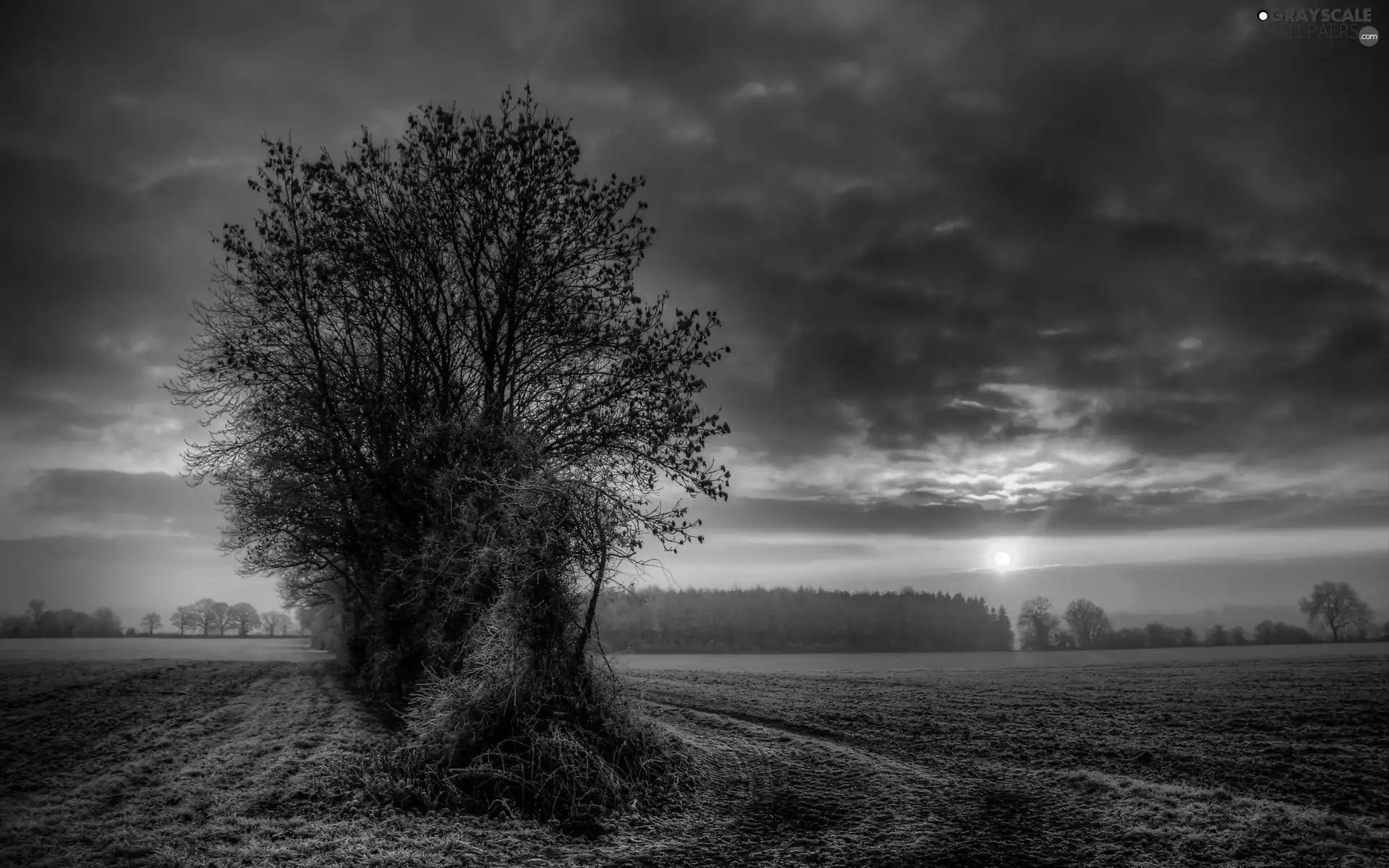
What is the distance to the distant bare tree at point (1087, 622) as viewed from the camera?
7600 cm

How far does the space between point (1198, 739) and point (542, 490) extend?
42.5 ft

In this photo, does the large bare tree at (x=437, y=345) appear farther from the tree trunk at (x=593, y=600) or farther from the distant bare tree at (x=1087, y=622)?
the distant bare tree at (x=1087, y=622)

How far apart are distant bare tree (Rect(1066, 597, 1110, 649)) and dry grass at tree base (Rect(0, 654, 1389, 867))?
6709 cm

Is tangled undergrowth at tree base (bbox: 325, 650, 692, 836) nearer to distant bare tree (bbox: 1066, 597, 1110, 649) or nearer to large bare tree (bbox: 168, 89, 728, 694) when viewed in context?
large bare tree (bbox: 168, 89, 728, 694)

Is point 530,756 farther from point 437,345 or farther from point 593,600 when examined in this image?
point 437,345

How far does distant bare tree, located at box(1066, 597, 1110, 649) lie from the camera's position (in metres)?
76.0

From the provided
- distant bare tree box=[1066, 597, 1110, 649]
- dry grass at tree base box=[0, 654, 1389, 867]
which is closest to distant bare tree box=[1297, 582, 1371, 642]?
distant bare tree box=[1066, 597, 1110, 649]

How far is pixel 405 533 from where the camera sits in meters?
15.5

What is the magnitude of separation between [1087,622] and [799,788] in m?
84.3

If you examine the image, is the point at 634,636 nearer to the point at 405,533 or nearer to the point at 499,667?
the point at 405,533

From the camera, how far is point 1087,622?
258 feet

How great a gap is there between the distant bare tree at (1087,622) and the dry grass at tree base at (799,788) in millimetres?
67088

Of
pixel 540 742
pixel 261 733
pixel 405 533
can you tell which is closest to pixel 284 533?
pixel 405 533

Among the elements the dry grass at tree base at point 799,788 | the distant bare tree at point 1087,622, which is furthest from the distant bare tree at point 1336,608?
the dry grass at tree base at point 799,788
